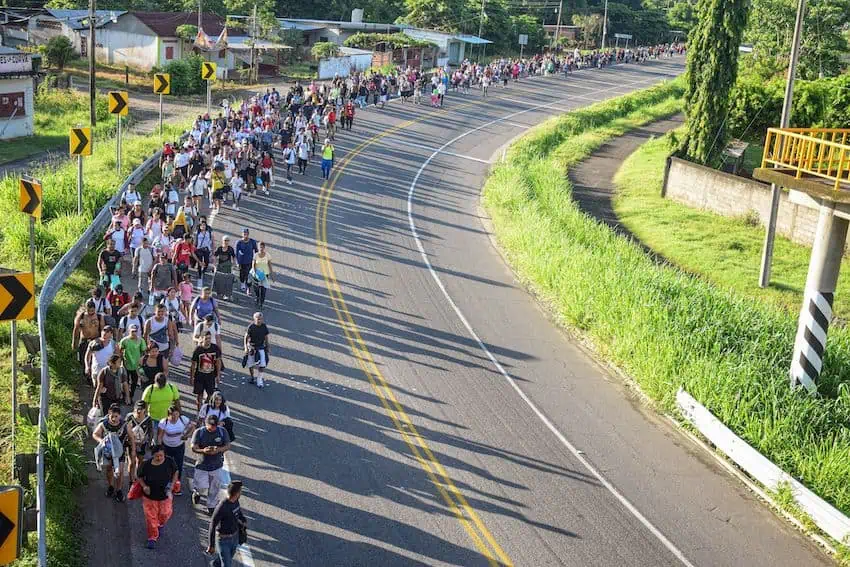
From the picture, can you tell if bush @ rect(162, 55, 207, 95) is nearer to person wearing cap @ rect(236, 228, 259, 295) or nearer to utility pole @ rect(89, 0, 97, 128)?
utility pole @ rect(89, 0, 97, 128)

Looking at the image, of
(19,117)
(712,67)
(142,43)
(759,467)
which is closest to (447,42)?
(142,43)

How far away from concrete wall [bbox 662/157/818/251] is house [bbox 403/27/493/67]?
4184cm

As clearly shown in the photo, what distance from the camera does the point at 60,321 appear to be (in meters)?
18.2

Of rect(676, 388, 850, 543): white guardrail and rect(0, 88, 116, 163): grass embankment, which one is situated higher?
rect(0, 88, 116, 163): grass embankment

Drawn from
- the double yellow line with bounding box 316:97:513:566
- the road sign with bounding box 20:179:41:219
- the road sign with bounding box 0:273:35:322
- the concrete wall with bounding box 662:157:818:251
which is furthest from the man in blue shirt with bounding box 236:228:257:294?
the concrete wall with bounding box 662:157:818:251

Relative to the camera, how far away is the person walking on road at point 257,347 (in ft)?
53.9

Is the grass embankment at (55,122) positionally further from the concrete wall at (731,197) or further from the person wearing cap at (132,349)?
the person wearing cap at (132,349)

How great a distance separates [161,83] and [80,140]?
36.2ft

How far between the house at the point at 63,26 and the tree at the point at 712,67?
40.4 m

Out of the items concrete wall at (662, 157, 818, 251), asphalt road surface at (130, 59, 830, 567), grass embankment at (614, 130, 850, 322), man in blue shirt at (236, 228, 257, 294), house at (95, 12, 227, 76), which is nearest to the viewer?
asphalt road surface at (130, 59, 830, 567)

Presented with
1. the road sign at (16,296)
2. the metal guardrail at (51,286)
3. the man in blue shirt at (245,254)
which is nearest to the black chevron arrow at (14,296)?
the road sign at (16,296)

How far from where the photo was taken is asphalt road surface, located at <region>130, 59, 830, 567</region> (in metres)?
12.6

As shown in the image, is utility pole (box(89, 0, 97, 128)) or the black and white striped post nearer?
the black and white striped post

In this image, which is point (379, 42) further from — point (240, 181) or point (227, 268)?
Answer: point (227, 268)
